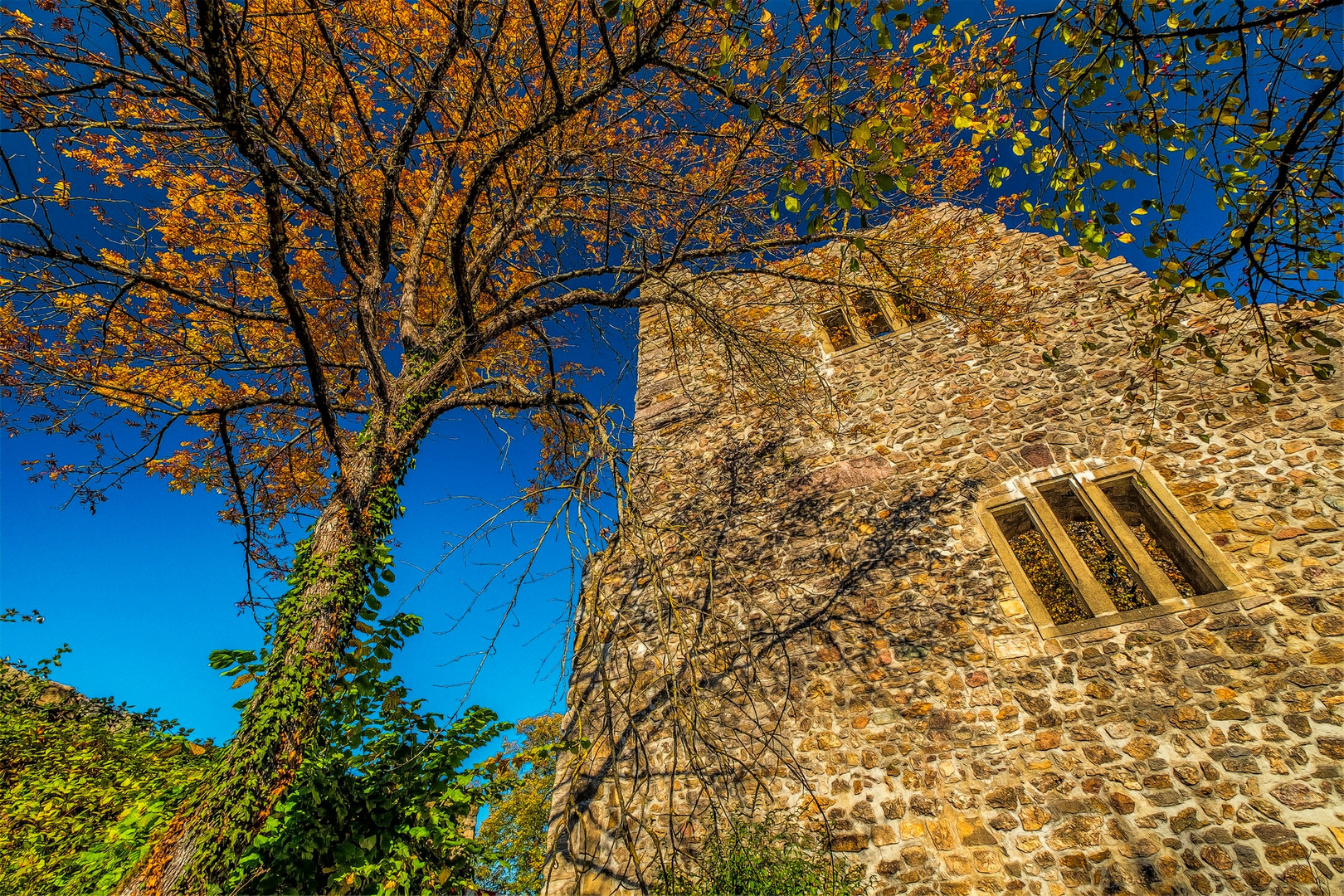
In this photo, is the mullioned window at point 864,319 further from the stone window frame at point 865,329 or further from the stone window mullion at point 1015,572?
the stone window mullion at point 1015,572

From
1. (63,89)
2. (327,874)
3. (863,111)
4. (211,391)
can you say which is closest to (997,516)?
(863,111)

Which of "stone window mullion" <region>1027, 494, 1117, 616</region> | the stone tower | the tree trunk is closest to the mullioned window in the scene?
the stone tower

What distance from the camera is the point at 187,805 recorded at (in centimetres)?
261

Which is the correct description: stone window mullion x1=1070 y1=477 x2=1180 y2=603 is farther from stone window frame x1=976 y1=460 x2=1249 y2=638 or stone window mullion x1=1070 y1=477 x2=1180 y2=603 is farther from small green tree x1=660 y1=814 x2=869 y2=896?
small green tree x1=660 y1=814 x2=869 y2=896

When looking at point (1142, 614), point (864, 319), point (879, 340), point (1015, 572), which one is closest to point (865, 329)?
point (864, 319)

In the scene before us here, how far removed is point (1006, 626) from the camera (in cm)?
488

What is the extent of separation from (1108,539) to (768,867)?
170 inches

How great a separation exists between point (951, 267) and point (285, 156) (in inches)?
307

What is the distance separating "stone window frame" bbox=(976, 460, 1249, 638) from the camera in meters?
4.40

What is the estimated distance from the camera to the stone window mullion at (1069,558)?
15.5 feet

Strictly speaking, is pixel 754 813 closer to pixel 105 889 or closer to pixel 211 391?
pixel 105 889

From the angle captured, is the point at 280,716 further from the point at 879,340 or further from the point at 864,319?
the point at 864,319

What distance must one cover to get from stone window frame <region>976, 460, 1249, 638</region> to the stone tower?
0.03 meters

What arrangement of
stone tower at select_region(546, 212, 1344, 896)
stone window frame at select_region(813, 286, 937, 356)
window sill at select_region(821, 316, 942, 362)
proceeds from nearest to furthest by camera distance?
stone tower at select_region(546, 212, 1344, 896) → window sill at select_region(821, 316, 942, 362) → stone window frame at select_region(813, 286, 937, 356)
